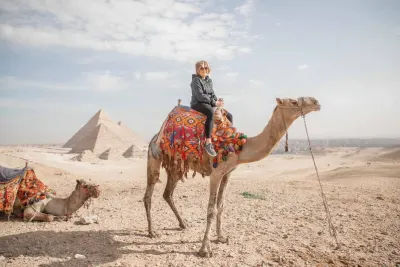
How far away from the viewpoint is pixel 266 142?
4.32 metres

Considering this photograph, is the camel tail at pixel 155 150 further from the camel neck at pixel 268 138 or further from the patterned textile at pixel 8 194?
the patterned textile at pixel 8 194

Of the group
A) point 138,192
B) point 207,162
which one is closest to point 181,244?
point 207,162

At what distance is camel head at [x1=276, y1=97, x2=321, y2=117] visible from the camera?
3.87 m

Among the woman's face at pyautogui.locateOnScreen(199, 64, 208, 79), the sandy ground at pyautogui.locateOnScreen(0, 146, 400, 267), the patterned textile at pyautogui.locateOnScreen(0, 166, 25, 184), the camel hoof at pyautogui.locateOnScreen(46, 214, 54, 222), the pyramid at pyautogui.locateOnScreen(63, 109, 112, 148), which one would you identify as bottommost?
the sandy ground at pyautogui.locateOnScreen(0, 146, 400, 267)

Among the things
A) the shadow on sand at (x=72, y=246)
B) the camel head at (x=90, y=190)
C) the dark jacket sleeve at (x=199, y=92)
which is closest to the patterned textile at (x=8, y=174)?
the camel head at (x=90, y=190)

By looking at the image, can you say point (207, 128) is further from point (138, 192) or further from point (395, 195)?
point (395, 195)

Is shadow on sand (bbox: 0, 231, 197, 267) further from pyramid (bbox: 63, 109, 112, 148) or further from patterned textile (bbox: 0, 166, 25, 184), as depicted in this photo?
pyramid (bbox: 63, 109, 112, 148)

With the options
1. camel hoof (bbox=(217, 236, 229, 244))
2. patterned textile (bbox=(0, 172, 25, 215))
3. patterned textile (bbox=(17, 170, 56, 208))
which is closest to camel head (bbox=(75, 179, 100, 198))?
patterned textile (bbox=(17, 170, 56, 208))

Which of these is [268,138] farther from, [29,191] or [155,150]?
[29,191]

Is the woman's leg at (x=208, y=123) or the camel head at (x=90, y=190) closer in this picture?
the woman's leg at (x=208, y=123)

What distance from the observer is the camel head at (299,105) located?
387 centimetres

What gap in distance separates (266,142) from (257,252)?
1797mm

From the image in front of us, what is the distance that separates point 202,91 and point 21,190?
493 centimetres

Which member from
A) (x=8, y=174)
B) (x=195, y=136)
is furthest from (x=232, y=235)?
(x=8, y=174)
